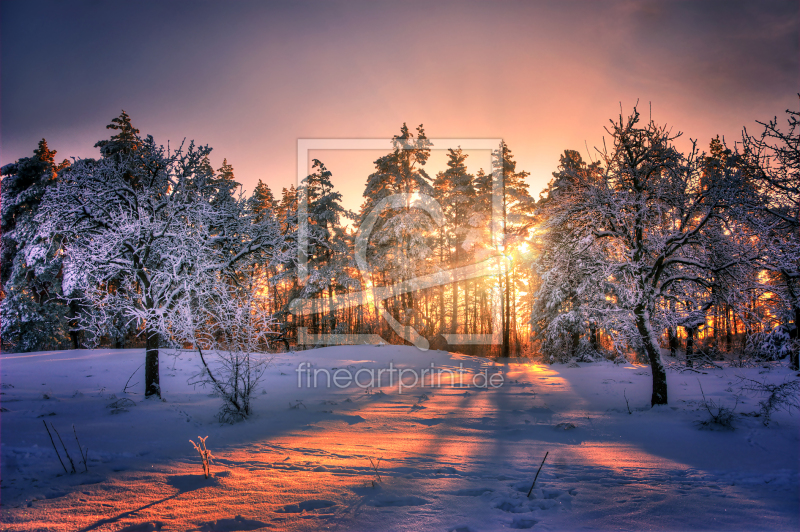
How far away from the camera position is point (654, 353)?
8.52m

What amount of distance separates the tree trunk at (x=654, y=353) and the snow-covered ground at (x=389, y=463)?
41 cm

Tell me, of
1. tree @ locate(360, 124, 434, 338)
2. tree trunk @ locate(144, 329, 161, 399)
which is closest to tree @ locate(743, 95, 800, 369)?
tree trunk @ locate(144, 329, 161, 399)

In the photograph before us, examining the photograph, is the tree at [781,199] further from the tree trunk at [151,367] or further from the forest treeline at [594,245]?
the tree trunk at [151,367]

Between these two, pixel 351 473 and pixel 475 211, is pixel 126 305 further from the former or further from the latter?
pixel 475 211

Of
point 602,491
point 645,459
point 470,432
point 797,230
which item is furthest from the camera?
point 470,432

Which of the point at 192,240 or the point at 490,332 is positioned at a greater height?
the point at 192,240

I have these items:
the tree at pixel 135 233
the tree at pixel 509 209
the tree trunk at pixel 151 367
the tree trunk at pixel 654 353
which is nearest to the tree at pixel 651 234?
the tree trunk at pixel 654 353

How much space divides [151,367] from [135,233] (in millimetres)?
3562

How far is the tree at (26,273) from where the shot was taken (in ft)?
57.6

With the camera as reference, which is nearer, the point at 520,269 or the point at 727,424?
the point at 727,424

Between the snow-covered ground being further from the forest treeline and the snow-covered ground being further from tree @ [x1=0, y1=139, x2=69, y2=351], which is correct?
tree @ [x1=0, y1=139, x2=69, y2=351]

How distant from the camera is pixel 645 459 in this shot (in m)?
5.57

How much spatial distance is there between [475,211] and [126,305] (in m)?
22.1

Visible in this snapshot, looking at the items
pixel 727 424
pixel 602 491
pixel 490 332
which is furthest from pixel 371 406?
pixel 490 332
